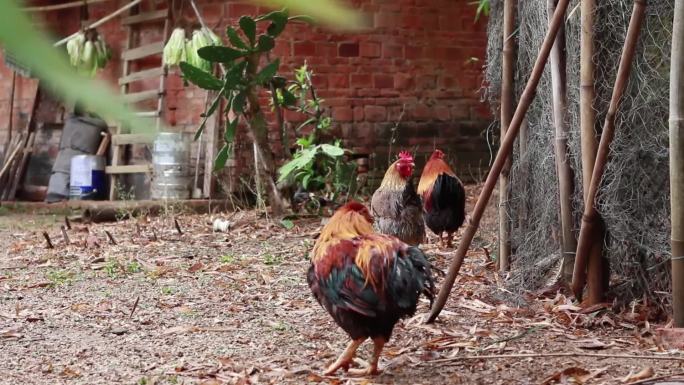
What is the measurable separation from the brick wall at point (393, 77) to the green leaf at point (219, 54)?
6.57ft

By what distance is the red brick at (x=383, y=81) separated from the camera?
1041 cm

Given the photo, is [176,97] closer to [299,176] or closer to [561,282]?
[299,176]

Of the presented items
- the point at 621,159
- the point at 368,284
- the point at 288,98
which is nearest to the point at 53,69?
the point at 368,284

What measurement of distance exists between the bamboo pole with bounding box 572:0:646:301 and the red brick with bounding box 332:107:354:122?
6.00 meters

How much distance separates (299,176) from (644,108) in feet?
15.7

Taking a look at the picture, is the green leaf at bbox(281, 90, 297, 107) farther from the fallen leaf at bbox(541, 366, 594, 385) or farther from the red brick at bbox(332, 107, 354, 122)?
the fallen leaf at bbox(541, 366, 594, 385)

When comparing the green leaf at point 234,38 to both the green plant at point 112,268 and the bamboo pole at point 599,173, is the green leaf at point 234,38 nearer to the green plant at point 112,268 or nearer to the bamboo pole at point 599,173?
the green plant at point 112,268

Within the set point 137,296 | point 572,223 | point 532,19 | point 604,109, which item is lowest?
point 137,296

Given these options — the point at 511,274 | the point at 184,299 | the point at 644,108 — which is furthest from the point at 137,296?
the point at 644,108

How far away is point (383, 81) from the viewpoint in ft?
34.3

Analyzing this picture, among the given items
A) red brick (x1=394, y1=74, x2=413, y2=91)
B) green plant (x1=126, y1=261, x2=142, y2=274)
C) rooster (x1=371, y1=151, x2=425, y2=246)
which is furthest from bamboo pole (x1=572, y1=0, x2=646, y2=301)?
red brick (x1=394, y1=74, x2=413, y2=91)

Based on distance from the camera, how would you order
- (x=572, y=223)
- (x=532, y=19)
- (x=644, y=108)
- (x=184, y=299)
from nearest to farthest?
(x=644, y=108)
(x=572, y=223)
(x=532, y=19)
(x=184, y=299)

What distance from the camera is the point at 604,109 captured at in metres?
4.40

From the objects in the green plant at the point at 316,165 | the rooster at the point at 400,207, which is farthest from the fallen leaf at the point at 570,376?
the green plant at the point at 316,165
